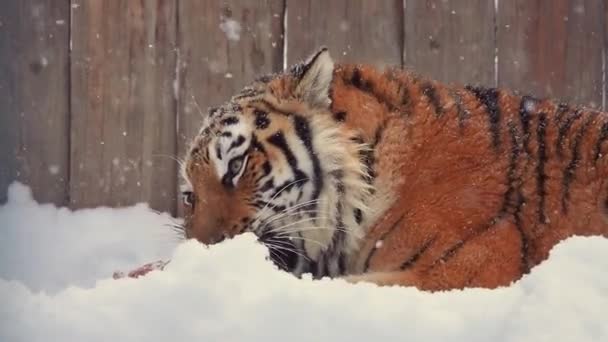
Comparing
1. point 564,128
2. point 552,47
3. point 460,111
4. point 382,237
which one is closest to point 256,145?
point 382,237

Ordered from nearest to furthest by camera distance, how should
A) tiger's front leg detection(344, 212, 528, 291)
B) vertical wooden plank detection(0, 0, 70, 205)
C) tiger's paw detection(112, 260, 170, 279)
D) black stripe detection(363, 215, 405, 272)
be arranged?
tiger's front leg detection(344, 212, 528, 291) → black stripe detection(363, 215, 405, 272) → tiger's paw detection(112, 260, 170, 279) → vertical wooden plank detection(0, 0, 70, 205)

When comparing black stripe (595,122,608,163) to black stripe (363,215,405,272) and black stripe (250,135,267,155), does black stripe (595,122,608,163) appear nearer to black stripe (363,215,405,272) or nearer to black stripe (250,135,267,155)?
black stripe (363,215,405,272)

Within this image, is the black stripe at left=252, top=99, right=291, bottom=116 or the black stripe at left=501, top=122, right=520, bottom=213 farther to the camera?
the black stripe at left=252, top=99, right=291, bottom=116

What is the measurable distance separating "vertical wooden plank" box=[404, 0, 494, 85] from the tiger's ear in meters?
1.05

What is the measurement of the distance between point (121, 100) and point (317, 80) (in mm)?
1123

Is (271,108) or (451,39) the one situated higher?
(451,39)

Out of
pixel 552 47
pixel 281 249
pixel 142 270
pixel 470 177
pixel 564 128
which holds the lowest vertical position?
pixel 142 270

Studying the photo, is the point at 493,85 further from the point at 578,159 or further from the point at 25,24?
the point at 25,24

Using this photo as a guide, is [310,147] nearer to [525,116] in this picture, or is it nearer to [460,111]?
[460,111]

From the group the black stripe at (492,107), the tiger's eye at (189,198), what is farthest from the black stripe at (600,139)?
the tiger's eye at (189,198)

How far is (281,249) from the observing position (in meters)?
2.47

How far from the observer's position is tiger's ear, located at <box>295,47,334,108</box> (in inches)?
93.5

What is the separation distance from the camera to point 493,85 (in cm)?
344

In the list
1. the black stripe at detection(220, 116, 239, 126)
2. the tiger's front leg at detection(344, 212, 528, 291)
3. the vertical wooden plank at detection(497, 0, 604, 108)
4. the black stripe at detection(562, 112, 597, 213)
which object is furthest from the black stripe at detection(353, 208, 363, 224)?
the vertical wooden plank at detection(497, 0, 604, 108)
